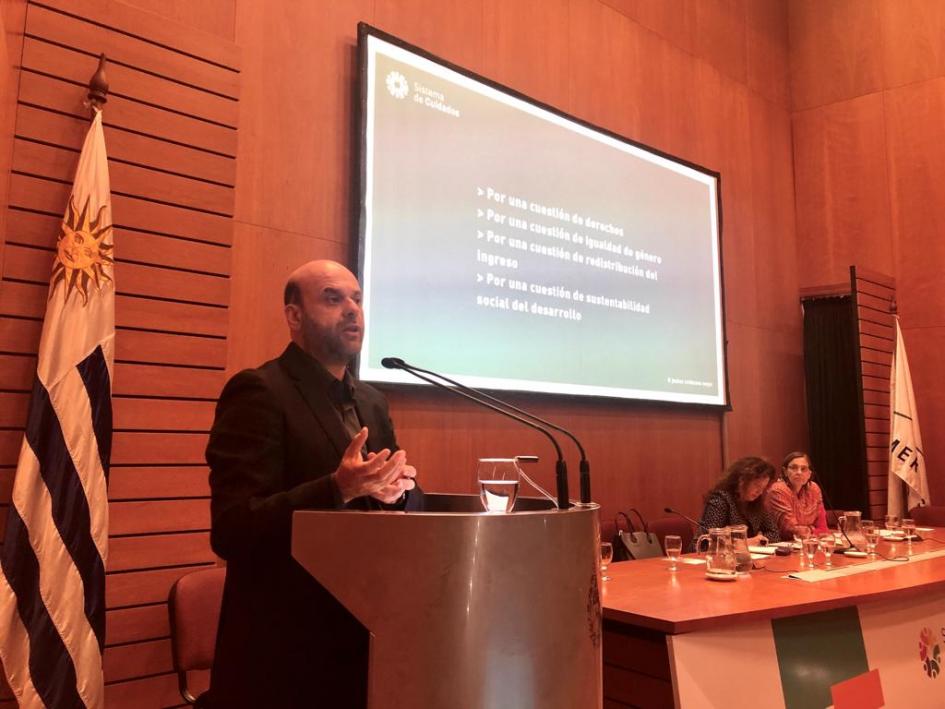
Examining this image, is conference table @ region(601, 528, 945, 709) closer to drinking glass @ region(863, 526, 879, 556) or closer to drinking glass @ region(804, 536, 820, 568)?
drinking glass @ region(804, 536, 820, 568)

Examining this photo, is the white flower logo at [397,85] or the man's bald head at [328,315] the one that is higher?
the white flower logo at [397,85]

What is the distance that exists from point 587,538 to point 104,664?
221 centimetres

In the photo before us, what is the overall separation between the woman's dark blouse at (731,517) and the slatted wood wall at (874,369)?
83.2 inches

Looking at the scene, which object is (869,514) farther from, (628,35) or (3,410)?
(3,410)

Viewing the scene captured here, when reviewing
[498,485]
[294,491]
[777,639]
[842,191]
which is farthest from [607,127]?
[294,491]

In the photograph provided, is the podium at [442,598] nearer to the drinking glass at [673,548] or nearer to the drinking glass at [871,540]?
the drinking glass at [673,548]

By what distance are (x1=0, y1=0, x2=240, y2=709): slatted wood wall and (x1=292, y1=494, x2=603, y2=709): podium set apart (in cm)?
201

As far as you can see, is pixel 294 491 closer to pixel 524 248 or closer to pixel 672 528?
pixel 524 248

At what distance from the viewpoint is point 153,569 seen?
2752 mm

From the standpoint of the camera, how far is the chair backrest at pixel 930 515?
534 cm

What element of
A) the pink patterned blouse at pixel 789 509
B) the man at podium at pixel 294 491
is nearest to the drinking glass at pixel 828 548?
the pink patterned blouse at pixel 789 509

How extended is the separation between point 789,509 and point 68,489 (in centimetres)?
348

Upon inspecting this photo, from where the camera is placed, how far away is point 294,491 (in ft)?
4.03

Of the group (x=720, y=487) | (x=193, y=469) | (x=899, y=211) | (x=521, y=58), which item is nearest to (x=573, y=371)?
(x=720, y=487)
